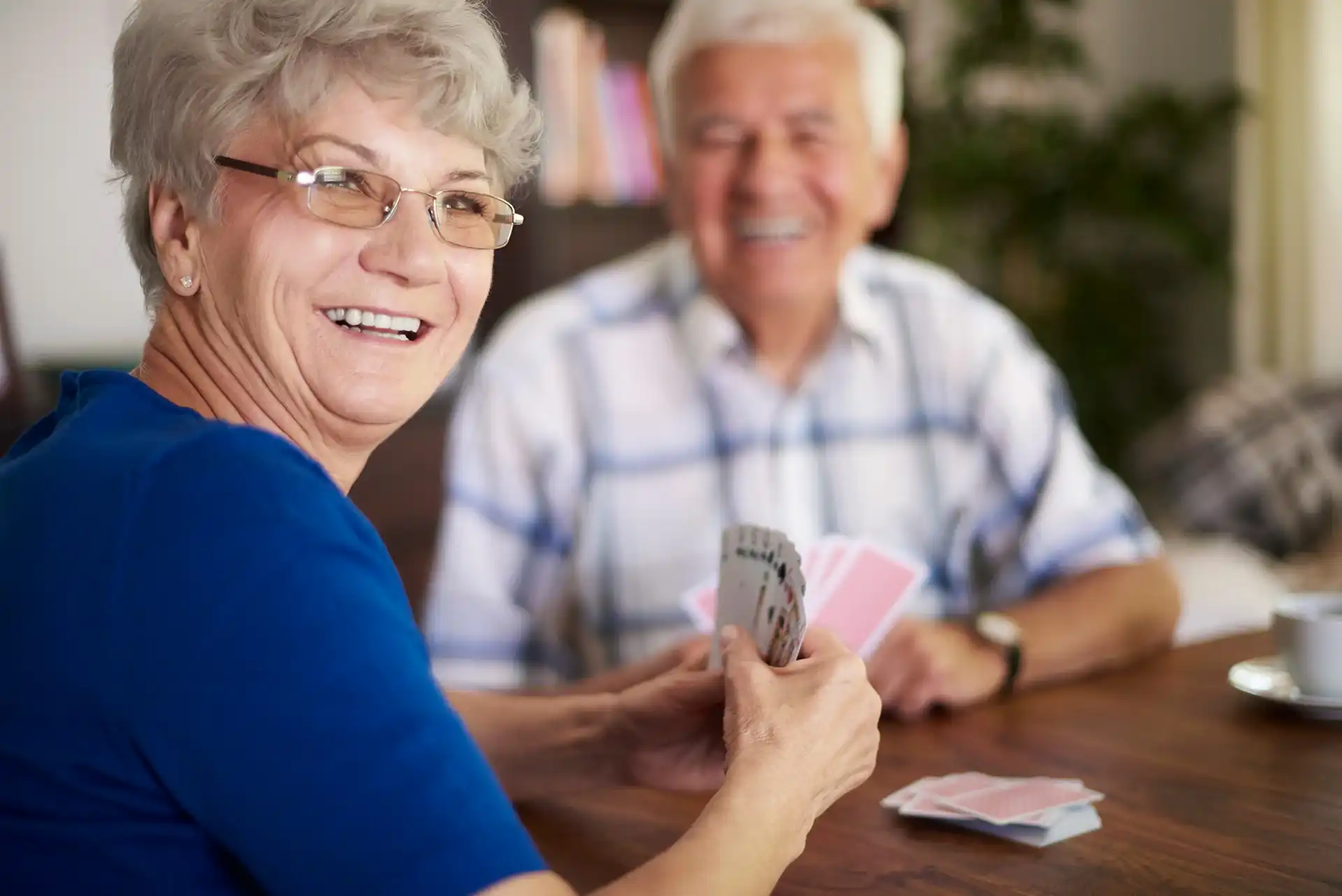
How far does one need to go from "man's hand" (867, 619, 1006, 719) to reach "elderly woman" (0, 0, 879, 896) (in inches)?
11.8

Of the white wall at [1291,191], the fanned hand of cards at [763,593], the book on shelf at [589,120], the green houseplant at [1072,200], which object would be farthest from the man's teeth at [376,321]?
the white wall at [1291,191]

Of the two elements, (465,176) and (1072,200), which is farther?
(1072,200)

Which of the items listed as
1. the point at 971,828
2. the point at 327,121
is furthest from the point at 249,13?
the point at 971,828

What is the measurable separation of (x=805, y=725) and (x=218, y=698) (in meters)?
0.40

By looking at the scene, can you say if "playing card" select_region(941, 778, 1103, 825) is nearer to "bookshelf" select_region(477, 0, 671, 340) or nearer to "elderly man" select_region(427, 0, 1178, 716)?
"elderly man" select_region(427, 0, 1178, 716)

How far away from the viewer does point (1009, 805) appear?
102 centimetres

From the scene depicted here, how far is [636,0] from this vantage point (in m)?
3.27

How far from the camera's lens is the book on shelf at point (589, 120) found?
3.06 metres

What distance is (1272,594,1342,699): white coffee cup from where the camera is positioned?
1.26m

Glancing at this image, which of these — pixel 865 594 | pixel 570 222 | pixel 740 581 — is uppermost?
pixel 570 222

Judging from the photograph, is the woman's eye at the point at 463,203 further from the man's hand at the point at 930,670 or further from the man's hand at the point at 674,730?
the man's hand at the point at 930,670

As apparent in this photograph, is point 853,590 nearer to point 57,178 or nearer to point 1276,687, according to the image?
point 1276,687

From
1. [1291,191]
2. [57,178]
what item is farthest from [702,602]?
[1291,191]

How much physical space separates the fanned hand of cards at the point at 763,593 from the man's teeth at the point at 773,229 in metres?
0.77
